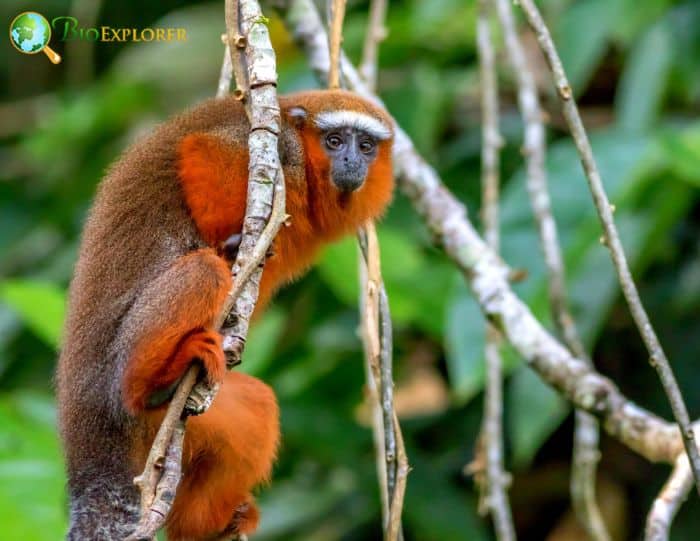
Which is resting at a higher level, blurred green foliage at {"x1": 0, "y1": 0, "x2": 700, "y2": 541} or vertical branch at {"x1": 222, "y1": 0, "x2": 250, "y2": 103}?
vertical branch at {"x1": 222, "y1": 0, "x2": 250, "y2": 103}

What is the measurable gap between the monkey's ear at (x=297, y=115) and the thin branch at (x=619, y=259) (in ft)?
2.76

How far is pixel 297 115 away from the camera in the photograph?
3463 millimetres

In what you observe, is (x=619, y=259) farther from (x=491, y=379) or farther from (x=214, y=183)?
(x=214, y=183)

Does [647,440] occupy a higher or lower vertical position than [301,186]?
lower

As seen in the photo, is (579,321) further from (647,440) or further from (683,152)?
→ (647,440)

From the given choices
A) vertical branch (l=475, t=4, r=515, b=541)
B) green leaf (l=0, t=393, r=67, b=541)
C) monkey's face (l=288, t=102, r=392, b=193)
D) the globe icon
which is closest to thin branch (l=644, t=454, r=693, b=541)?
vertical branch (l=475, t=4, r=515, b=541)

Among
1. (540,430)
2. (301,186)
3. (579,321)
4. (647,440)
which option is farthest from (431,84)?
(647,440)

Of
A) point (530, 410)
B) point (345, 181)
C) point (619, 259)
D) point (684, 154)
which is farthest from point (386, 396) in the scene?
point (684, 154)

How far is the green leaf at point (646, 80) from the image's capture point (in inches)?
204

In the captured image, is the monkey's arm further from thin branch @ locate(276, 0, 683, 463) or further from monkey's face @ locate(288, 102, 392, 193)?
thin branch @ locate(276, 0, 683, 463)

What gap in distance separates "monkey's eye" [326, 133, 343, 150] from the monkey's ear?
11 centimetres

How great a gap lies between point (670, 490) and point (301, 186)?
1391 mm

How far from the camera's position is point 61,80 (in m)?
8.49

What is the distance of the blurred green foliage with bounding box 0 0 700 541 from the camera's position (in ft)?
14.4
